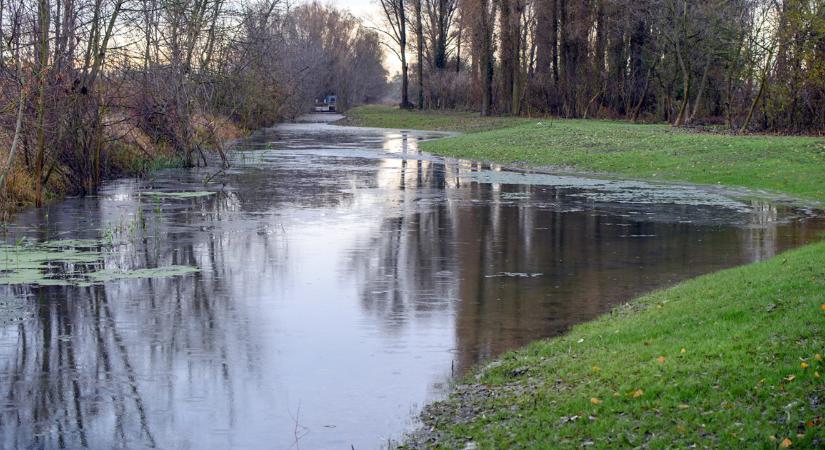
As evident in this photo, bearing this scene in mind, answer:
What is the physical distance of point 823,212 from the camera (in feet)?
72.9

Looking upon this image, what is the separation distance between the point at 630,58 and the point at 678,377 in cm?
5762

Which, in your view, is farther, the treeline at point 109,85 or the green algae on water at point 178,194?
the green algae on water at point 178,194

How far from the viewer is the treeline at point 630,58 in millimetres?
40500

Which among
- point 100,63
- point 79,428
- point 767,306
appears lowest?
point 79,428

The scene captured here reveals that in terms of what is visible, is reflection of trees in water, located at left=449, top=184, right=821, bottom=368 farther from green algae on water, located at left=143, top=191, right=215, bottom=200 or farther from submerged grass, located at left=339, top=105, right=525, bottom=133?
submerged grass, located at left=339, top=105, right=525, bottom=133

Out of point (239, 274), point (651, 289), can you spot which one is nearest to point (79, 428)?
point (239, 274)

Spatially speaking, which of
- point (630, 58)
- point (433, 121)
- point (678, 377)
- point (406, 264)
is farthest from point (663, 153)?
point (433, 121)

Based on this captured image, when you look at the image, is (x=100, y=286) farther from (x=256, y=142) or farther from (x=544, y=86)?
(x=544, y=86)

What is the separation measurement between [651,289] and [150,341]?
22.8ft

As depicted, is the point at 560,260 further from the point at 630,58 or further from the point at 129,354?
the point at 630,58

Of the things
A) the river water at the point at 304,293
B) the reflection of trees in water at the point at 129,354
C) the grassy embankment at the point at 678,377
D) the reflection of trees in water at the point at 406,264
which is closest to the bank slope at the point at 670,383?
the grassy embankment at the point at 678,377

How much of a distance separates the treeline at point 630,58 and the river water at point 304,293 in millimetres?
16122

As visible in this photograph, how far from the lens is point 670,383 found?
26.2 ft

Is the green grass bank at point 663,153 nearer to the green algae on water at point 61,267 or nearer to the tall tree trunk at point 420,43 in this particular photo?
the green algae on water at point 61,267
